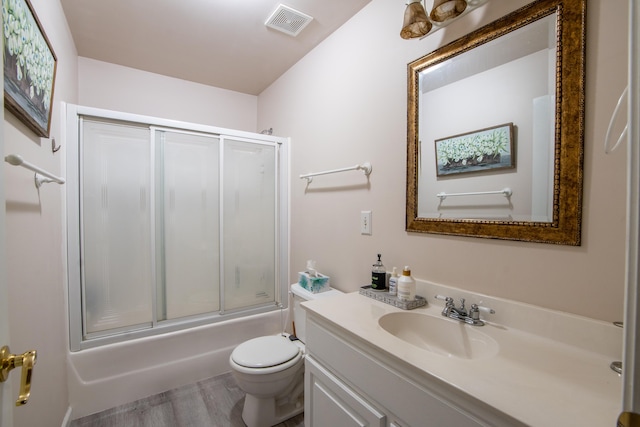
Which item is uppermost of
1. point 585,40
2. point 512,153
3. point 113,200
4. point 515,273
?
point 585,40

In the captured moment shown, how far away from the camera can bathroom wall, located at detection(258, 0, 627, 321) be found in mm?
844

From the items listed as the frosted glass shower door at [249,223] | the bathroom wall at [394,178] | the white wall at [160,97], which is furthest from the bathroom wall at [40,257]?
the bathroom wall at [394,178]

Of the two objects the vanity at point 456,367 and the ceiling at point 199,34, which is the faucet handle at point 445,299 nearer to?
the vanity at point 456,367

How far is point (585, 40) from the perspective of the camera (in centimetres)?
88

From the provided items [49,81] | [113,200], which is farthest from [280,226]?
[49,81]

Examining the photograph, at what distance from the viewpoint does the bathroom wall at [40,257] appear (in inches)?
37.6

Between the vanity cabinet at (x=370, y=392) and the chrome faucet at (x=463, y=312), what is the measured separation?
39 cm

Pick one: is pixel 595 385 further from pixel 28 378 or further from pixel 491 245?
pixel 28 378

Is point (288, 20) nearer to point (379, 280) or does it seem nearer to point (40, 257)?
point (379, 280)

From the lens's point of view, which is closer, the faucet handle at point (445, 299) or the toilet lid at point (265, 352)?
the faucet handle at point (445, 299)

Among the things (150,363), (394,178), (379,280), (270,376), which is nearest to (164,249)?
(150,363)

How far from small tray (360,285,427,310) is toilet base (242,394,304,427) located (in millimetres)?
882

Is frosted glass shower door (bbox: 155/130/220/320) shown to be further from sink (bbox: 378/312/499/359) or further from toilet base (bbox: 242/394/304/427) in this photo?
sink (bbox: 378/312/499/359)

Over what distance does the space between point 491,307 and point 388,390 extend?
521 millimetres
